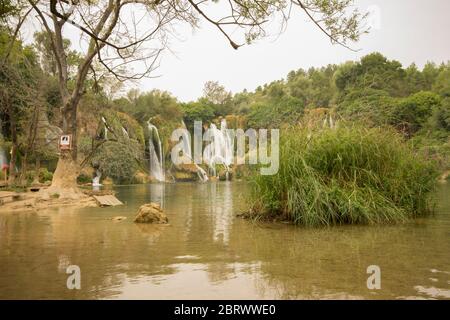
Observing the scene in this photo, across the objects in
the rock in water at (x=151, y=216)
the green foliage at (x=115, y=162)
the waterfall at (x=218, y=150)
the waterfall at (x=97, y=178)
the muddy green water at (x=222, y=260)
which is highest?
the waterfall at (x=218, y=150)

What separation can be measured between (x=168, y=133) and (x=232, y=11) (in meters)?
32.7

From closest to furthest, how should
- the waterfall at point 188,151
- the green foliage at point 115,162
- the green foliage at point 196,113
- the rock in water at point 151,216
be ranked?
the rock in water at point 151,216 < the green foliage at point 115,162 < the waterfall at point 188,151 < the green foliage at point 196,113

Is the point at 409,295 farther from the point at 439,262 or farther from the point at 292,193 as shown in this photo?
the point at 292,193

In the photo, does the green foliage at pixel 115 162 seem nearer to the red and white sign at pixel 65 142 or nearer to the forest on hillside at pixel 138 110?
the forest on hillside at pixel 138 110

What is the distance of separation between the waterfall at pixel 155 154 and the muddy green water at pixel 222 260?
28.9m

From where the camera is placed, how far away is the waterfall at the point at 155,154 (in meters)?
35.8

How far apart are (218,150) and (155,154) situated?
242 inches

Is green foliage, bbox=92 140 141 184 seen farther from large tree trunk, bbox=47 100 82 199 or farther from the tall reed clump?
the tall reed clump

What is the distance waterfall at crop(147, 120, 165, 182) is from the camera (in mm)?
35812

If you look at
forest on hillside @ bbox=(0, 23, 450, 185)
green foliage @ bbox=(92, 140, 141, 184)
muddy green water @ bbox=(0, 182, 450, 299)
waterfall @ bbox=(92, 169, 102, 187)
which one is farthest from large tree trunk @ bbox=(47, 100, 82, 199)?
waterfall @ bbox=(92, 169, 102, 187)

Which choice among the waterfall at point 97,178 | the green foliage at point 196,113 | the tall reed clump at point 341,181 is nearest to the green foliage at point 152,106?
the green foliage at point 196,113

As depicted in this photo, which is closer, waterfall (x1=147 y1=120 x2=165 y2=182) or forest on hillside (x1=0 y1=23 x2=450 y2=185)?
forest on hillside (x1=0 y1=23 x2=450 y2=185)

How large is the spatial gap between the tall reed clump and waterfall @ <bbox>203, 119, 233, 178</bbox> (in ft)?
95.6

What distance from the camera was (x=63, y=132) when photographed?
40.3ft
